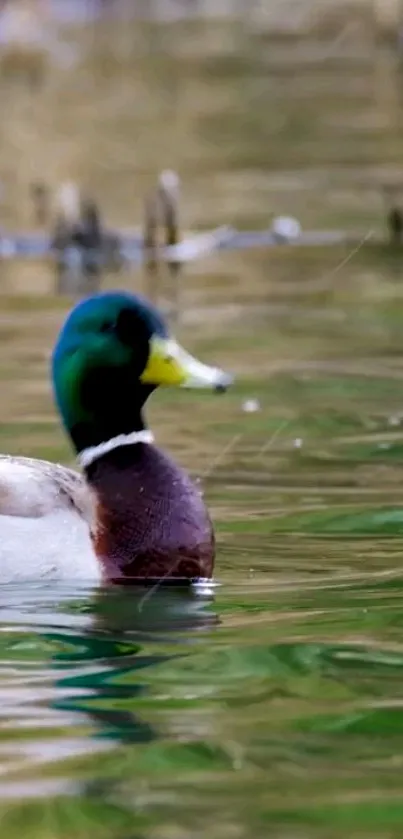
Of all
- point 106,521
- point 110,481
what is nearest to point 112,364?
point 110,481

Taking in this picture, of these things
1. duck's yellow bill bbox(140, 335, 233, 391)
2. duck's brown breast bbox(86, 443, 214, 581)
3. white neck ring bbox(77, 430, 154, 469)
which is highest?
duck's yellow bill bbox(140, 335, 233, 391)

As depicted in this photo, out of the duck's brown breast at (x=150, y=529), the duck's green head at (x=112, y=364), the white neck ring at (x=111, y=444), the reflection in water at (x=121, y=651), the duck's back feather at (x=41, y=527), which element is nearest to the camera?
the reflection in water at (x=121, y=651)

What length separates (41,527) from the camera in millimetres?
6926

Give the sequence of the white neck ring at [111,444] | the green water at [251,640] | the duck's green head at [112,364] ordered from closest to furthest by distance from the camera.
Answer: the green water at [251,640] → the duck's green head at [112,364] → the white neck ring at [111,444]

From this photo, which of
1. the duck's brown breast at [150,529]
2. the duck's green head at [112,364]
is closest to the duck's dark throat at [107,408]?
the duck's green head at [112,364]

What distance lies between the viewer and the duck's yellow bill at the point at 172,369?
280 inches

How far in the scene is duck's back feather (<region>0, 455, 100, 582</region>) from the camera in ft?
22.7

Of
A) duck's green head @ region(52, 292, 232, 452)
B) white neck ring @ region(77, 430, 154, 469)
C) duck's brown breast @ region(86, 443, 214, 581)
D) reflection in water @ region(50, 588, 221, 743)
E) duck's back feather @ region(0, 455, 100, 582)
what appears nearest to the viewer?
reflection in water @ region(50, 588, 221, 743)

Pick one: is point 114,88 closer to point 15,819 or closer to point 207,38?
point 207,38

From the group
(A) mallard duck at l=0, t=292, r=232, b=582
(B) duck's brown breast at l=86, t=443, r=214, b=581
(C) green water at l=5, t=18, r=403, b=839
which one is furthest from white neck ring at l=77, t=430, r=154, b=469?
(C) green water at l=5, t=18, r=403, b=839

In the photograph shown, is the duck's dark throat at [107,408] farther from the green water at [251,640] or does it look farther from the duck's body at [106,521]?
the green water at [251,640]

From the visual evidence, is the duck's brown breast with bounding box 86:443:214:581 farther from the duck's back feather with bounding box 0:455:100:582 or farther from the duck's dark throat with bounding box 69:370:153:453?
the duck's dark throat with bounding box 69:370:153:453

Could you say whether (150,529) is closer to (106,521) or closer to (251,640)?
(106,521)

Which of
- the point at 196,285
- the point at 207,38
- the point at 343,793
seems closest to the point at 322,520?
the point at 343,793
